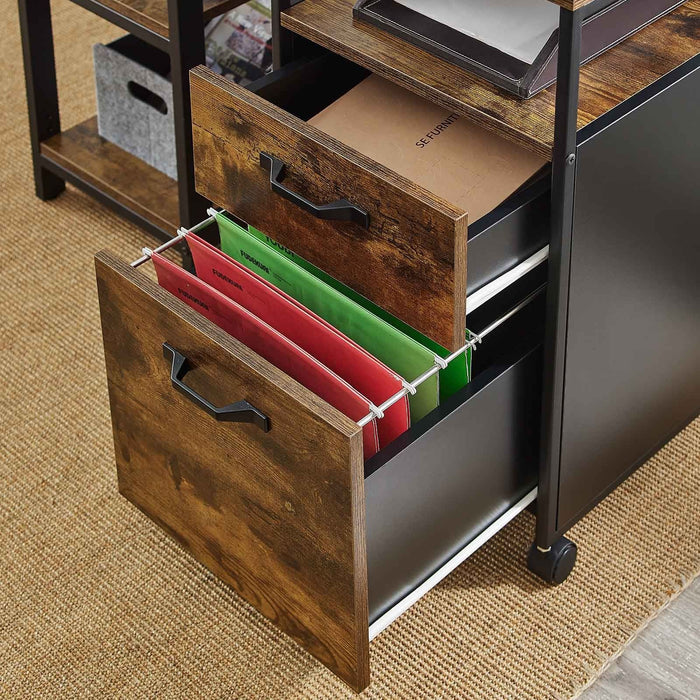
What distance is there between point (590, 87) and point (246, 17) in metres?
0.79

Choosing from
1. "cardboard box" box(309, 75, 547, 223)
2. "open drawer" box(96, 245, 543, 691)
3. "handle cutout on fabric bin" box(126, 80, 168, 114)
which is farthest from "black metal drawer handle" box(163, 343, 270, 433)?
"handle cutout on fabric bin" box(126, 80, 168, 114)

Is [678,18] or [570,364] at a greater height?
[678,18]

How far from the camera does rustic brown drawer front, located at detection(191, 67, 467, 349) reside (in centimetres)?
95

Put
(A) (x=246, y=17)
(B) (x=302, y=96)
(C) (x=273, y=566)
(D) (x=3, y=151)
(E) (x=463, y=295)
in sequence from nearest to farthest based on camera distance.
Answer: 1. (E) (x=463, y=295)
2. (C) (x=273, y=566)
3. (B) (x=302, y=96)
4. (A) (x=246, y=17)
5. (D) (x=3, y=151)

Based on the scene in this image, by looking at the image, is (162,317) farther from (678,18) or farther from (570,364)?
(678,18)

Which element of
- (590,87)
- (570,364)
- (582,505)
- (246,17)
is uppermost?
(590,87)

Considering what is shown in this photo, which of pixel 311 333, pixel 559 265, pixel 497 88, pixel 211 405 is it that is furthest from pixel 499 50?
pixel 211 405

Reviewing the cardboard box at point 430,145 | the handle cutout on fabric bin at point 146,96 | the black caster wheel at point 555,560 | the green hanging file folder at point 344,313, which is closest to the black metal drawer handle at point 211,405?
the green hanging file folder at point 344,313

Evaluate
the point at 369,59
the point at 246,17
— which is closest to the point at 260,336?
the point at 369,59

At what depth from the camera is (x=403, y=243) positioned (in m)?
0.97

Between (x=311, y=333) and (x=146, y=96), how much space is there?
34.7 inches

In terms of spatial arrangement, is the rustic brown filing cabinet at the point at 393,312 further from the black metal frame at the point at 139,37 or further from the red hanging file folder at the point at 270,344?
the black metal frame at the point at 139,37

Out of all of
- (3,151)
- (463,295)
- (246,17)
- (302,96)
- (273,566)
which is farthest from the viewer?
(3,151)

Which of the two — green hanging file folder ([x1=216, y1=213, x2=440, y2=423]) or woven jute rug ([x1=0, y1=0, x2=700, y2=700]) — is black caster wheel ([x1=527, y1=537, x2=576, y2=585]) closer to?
woven jute rug ([x1=0, y1=0, x2=700, y2=700])
